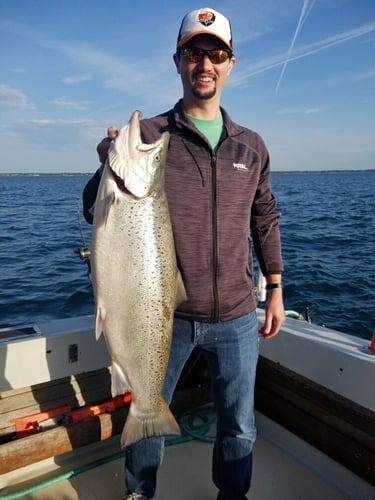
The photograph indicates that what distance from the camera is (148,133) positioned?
2486 mm

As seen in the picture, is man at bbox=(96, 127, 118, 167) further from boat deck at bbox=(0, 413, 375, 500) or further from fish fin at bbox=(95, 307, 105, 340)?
boat deck at bbox=(0, 413, 375, 500)

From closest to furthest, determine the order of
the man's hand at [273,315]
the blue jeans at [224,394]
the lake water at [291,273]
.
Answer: the blue jeans at [224,394] < the man's hand at [273,315] < the lake water at [291,273]

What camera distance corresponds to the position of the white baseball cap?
2402 mm

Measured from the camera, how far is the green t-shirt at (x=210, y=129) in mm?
2568

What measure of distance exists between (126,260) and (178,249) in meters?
0.37

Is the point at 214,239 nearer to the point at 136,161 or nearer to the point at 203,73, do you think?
the point at 136,161

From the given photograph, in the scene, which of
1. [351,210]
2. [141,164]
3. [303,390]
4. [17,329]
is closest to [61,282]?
[17,329]

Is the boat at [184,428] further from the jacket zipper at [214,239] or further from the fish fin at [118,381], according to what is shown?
the jacket zipper at [214,239]

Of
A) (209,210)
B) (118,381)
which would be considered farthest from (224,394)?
(209,210)

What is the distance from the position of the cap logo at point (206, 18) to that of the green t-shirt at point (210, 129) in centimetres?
51

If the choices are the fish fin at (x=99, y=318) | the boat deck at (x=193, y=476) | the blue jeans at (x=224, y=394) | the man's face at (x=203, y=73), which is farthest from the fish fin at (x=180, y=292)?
the boat deck at (x=193, y=476)

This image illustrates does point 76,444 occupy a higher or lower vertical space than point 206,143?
lower

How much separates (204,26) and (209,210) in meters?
1.02

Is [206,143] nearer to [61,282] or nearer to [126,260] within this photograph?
[126,260]
